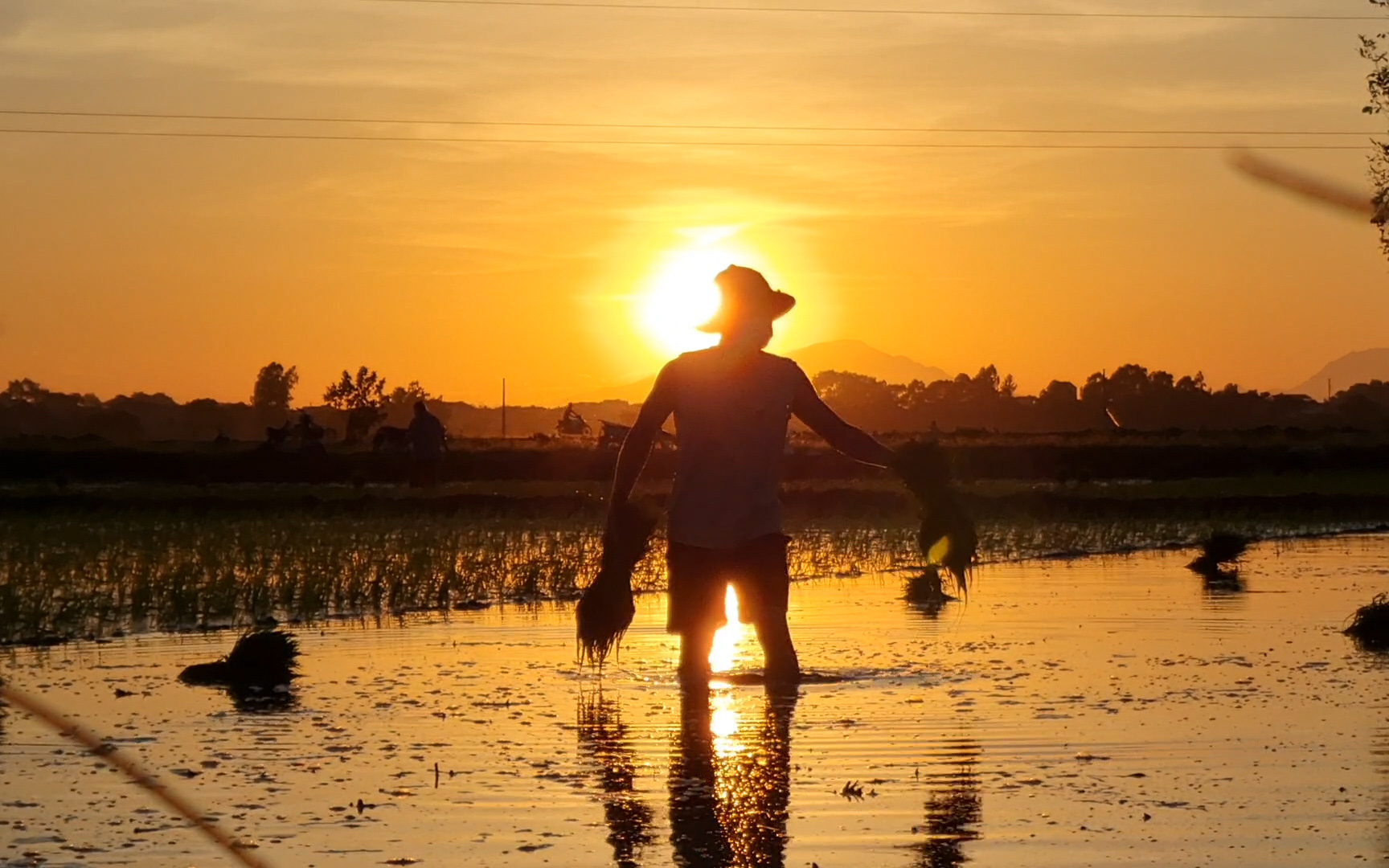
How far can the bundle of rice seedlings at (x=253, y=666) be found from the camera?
11.2 meters

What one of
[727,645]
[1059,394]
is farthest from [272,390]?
[727,645]

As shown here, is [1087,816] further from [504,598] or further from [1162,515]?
[1162,515]

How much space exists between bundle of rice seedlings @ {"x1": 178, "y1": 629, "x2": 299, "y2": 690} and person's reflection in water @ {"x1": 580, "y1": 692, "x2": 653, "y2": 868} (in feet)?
6.44

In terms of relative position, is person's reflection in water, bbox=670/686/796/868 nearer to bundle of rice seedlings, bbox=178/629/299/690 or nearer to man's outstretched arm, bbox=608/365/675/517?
man's outstretched arm, bbox=608/365/675/517

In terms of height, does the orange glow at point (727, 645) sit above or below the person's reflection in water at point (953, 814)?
above

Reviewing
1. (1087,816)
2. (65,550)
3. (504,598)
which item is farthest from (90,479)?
(1087,816)

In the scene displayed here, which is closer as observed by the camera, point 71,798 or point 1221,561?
point 71,798

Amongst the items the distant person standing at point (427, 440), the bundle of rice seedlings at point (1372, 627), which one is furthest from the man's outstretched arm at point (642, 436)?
the distant person standing at point (427, 440)

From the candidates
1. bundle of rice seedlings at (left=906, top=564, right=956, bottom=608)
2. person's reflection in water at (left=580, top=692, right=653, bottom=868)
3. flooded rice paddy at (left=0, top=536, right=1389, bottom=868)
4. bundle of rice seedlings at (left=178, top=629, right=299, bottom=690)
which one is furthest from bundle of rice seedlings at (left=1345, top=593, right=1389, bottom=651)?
bundle of rice seedlings at (left=178, top=629, right=299, bottom=690)

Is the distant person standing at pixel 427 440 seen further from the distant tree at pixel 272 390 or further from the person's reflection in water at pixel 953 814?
the distant tree at pixel 272 390

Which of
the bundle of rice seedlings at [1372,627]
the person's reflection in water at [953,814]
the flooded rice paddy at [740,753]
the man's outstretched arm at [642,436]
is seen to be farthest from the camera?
the bundle of rice seedlings at [1372,627]

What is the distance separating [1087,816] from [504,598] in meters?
11.2

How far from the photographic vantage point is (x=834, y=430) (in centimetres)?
878

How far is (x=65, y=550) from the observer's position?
2191cm
